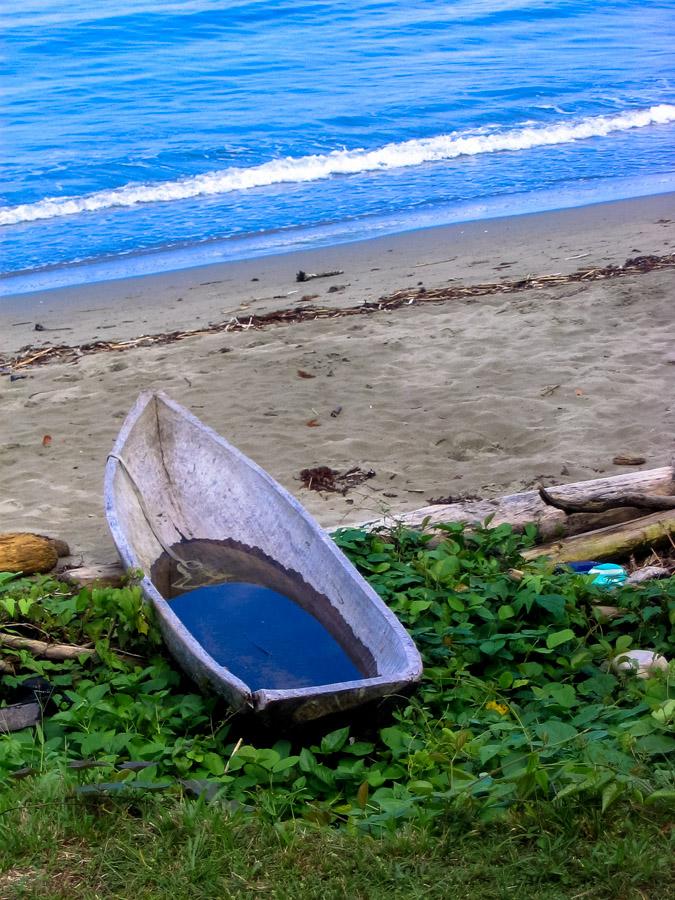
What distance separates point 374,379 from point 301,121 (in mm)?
13148

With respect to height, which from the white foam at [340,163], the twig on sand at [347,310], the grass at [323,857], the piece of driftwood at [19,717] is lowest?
the twig on sand at [347,310]

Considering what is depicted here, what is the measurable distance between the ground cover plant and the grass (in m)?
0.01

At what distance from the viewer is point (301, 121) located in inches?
728

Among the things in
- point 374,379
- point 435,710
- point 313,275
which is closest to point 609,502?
point 435,710

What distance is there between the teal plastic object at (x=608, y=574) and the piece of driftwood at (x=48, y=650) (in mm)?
1872

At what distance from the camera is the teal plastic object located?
3.79m

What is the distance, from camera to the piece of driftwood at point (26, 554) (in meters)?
4.35

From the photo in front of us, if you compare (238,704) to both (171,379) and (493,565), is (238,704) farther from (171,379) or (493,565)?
(171,379)

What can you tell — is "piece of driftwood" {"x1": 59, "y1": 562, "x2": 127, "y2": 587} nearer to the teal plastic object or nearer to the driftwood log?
the driftwood log

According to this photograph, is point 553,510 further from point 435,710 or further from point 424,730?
point 424,730

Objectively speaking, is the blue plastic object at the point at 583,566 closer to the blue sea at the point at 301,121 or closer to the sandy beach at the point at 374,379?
the sandy beach at the point at 374,379

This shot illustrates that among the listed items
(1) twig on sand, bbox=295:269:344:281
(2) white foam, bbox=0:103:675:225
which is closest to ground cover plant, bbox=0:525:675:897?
(1) twig on sand, bbox=295:269:344:281

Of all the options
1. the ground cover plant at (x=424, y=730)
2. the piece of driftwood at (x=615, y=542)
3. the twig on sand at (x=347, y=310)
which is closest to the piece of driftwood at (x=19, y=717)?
the ground cover plant at (x=424, y=730)

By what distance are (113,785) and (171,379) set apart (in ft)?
15.9
